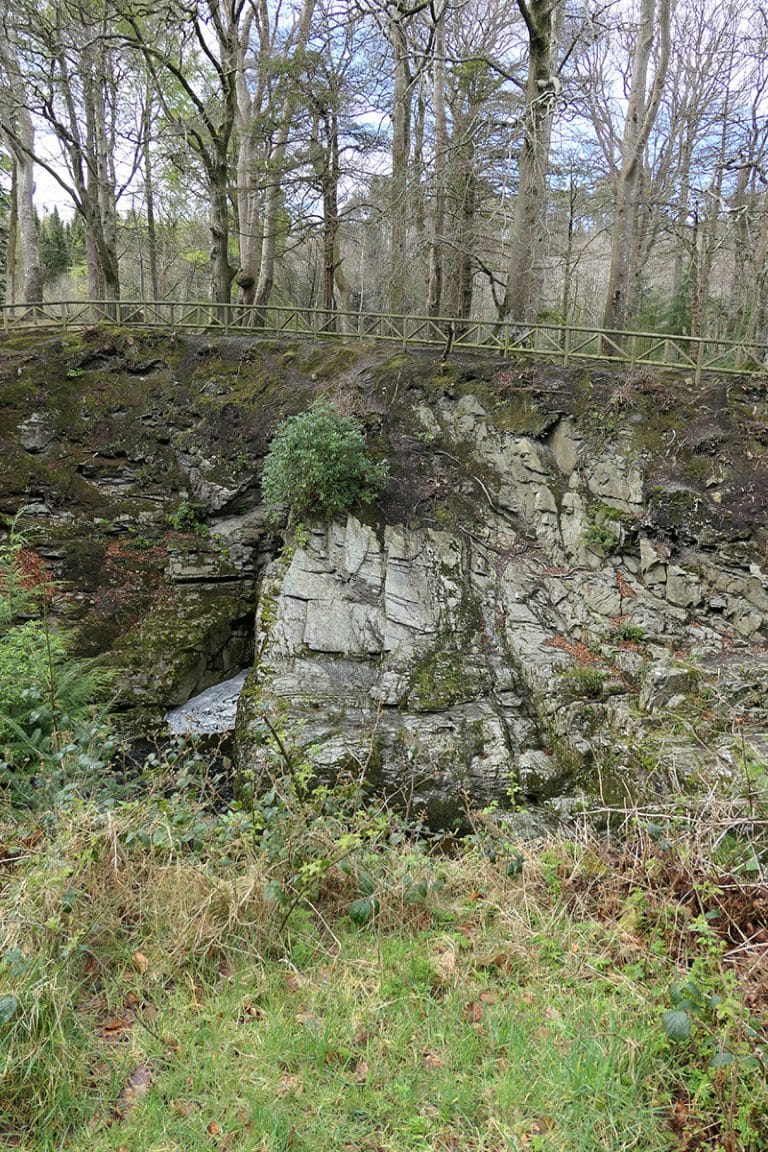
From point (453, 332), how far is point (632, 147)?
602cm

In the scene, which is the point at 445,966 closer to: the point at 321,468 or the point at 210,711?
the point at 210,711

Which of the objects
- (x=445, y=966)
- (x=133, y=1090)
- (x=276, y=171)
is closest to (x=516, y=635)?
(x=445, y=966)

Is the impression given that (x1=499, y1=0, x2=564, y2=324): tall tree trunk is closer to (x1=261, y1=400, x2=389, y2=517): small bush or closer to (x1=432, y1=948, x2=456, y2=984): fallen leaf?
(x1=261, y1=400, x2=389, y2=517): small bush

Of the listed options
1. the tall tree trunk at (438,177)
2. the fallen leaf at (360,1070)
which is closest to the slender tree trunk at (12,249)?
the tall tree trunk at (438,177)

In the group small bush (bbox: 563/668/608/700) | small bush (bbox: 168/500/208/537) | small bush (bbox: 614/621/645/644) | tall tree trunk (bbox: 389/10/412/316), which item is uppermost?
tall tree trunk (bbox: 389/10/412/316)

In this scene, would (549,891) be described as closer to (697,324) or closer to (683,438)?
(683,438)

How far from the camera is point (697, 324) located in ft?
55.0

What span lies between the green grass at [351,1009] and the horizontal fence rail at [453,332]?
1175cm

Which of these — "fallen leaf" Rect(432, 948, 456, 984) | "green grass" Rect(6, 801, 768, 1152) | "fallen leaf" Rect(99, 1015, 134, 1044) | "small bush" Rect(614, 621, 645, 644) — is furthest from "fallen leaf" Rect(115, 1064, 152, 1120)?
"small bush" Rect(614, 621, 645, 644)

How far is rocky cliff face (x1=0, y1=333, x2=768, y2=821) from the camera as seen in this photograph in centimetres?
822

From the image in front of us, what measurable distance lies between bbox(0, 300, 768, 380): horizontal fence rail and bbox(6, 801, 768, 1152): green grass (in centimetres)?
1175

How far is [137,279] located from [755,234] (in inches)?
1147

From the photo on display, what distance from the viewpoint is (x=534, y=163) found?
12.6 meters

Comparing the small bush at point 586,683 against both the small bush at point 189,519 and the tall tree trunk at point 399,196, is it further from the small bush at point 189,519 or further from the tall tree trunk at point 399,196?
the tall tree trunk at point 399,196
